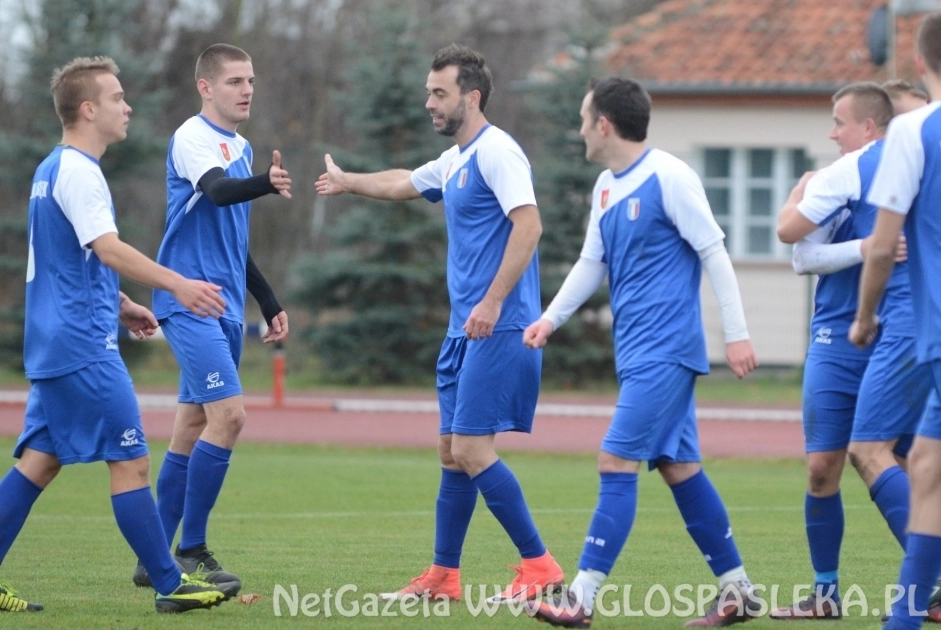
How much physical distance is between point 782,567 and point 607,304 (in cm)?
1646

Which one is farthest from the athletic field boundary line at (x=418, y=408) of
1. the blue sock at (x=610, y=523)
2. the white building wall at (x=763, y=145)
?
the blue sock at (x=610, y=523)

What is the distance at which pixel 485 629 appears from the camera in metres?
5.68

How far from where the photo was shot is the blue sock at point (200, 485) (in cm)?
688

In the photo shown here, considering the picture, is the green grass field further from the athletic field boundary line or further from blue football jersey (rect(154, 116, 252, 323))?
the athletic field boundary line

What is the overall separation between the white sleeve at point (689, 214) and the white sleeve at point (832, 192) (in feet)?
2.18

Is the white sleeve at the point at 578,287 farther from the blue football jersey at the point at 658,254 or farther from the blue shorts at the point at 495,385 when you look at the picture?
the blue shorts at the point at 495,385

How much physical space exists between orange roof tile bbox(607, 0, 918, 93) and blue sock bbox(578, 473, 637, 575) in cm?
1958

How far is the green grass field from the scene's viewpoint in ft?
19.9

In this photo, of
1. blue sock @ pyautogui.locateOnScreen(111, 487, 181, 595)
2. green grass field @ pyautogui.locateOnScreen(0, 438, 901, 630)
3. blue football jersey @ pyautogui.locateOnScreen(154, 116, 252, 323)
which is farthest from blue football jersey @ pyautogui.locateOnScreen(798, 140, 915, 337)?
blue sock @ pyautogui.locateOnScreen(111, 487, 181, 595)

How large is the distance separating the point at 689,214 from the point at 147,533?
2686 mm

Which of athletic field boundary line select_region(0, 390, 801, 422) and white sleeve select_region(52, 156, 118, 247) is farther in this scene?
athletic field boundary line select_region(0, 390, 801, 422)

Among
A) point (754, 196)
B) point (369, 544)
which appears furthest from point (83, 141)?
point (754, 196)

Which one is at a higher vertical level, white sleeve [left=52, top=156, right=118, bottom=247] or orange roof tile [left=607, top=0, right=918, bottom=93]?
orange roof tile [left=607, top=0, right=918, bottom=93]

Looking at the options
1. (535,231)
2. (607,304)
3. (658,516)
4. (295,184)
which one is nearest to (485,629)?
(535,231)
